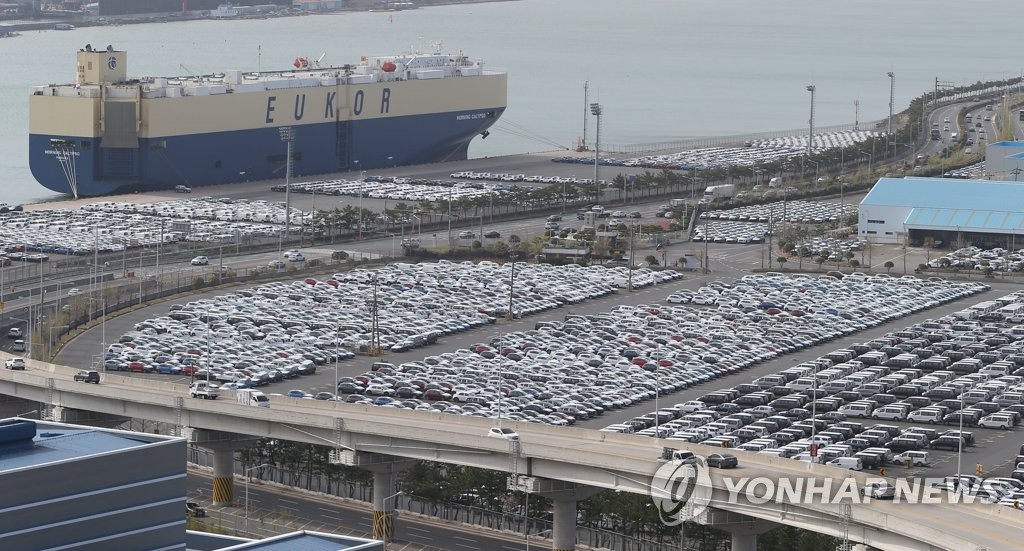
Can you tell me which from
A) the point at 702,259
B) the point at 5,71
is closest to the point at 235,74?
the point at 702,259

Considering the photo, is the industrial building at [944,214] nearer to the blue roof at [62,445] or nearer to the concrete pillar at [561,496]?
the concrete pillar at [561,496]

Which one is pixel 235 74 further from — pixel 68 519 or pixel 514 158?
pixel 68 519

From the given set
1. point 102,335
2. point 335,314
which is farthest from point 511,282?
point 102,335

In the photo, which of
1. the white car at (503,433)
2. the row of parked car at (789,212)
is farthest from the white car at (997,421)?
the row of parked car at (789,212)

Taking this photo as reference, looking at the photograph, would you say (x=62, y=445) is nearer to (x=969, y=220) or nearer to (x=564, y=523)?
(x=564, y=523)

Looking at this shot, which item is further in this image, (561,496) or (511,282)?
(511,282)

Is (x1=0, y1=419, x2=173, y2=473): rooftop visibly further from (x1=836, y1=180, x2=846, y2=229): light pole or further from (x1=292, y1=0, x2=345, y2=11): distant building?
(x1=292, y1=0, x2=345, y2=11): distant building
